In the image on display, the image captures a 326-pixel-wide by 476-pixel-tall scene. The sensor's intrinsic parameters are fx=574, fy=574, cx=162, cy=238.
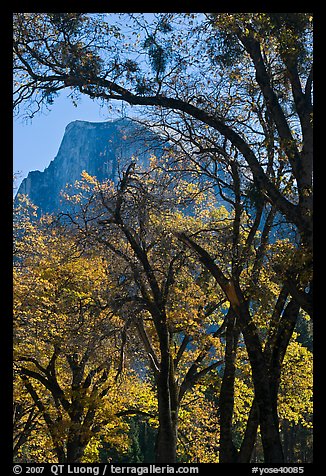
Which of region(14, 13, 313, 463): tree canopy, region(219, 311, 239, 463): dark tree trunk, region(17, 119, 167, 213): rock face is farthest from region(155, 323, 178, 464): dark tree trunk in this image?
region(17, 119, 167, 213): rock face

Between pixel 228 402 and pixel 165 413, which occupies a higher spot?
pixel 228 402

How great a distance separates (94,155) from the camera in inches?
1077

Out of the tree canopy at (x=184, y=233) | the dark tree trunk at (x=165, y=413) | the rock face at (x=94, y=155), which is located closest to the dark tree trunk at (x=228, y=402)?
the tree canopy at (x=184, y=233)

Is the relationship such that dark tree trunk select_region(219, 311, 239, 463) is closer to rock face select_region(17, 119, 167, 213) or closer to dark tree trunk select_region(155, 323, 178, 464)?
A: dark tree trunk select_region(155, 323, 178, 464)

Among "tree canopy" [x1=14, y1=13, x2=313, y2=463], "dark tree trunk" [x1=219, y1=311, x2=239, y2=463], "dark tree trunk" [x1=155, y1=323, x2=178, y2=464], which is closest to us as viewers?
"tree canopy" [x1=14, y1=13, x2=313, y2=463]

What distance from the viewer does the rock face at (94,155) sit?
9.78 meters

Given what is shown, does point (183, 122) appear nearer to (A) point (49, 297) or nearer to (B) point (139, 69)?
(B) point (139, 69)

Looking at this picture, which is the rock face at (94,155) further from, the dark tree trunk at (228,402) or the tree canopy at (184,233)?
the dark tree trunk at (228,402)

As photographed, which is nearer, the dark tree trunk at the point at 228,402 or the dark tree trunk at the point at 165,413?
the dark tree trunk at the point at 228,402

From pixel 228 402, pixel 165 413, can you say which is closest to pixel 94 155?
pixel 165 413

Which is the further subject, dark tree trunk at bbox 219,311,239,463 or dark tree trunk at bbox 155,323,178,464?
dark tree trunk at bbox 155,323,178,464

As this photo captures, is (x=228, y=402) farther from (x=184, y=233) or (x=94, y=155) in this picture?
(x=94, y=155)

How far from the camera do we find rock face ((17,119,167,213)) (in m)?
9.78

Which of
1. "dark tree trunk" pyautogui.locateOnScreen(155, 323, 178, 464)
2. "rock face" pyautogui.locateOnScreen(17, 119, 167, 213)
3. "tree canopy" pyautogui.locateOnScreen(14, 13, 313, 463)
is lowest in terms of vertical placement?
"dark tree trunk" pyautogui.locateOnScreen(155, 323, 178, 464)
